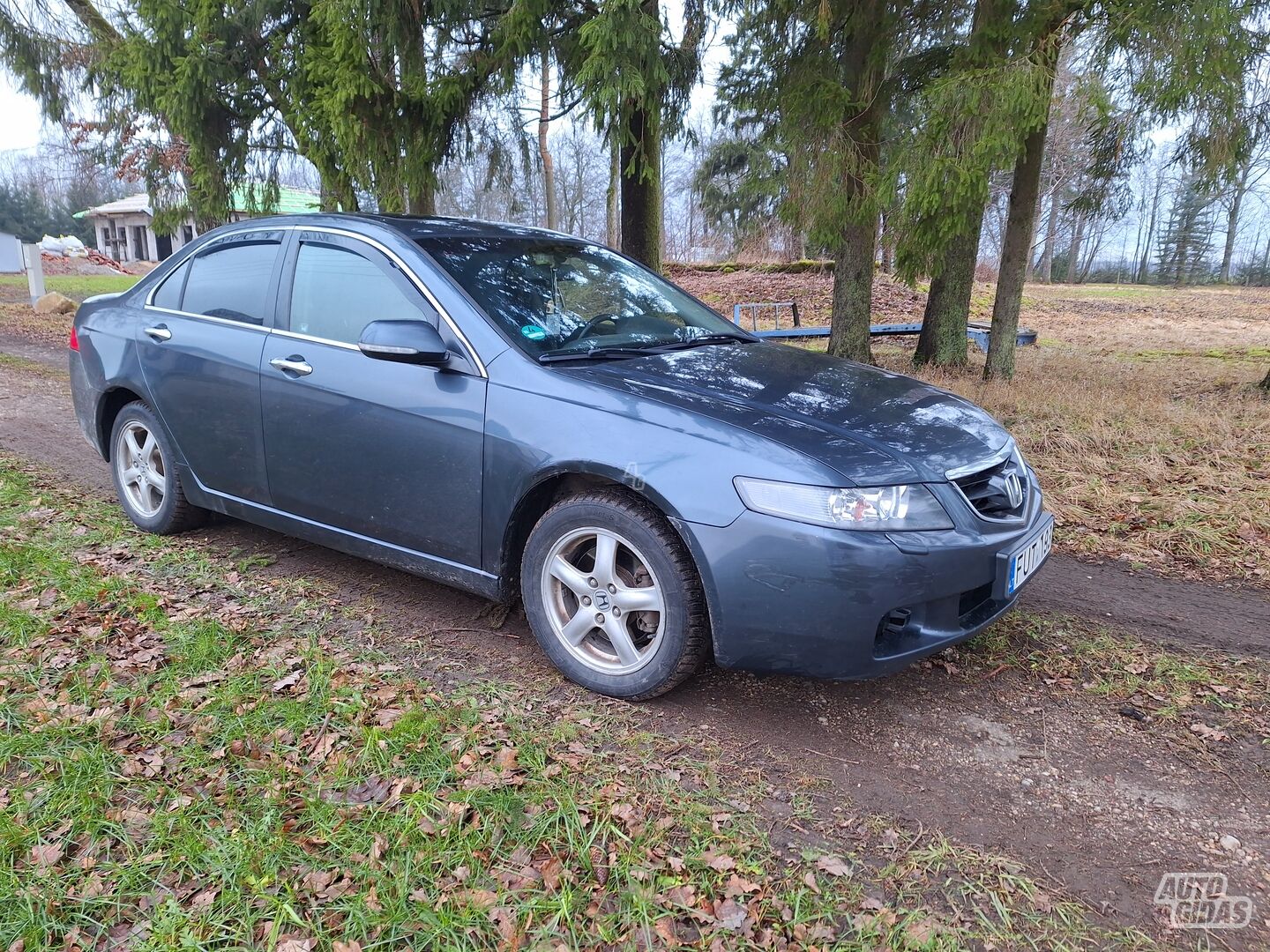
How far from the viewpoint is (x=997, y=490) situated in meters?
3.11

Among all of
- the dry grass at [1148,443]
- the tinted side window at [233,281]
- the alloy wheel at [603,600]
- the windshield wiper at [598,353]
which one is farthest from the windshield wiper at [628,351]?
the dry grass at [1148,443]

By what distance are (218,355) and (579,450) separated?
7.01 ft

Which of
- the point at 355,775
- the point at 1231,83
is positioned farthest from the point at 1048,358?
the point at 355,775

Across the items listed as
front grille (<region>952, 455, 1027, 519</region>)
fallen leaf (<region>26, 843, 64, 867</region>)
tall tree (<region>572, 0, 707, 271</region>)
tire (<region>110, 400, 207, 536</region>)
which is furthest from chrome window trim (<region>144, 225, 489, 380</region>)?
tall tree (<region>572, 0, 707, 271</region>)

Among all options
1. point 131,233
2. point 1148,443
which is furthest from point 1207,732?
point 131,233

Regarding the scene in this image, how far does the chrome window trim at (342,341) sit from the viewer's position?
3344mm

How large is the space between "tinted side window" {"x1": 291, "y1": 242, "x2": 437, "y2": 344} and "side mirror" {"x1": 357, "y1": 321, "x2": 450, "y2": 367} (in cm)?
15

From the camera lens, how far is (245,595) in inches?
157

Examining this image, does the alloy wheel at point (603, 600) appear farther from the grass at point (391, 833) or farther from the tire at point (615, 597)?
the grass at point (391, 833)

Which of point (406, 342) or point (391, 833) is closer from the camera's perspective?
point (391, 833)

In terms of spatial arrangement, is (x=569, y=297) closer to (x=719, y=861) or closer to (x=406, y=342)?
(x=406, y=342)

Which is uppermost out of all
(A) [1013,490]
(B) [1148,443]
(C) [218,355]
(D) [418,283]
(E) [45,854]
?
(D) [418,283]

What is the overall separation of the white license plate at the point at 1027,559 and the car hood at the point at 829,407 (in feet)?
1.21

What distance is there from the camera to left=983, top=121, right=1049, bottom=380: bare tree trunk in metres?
9.28
